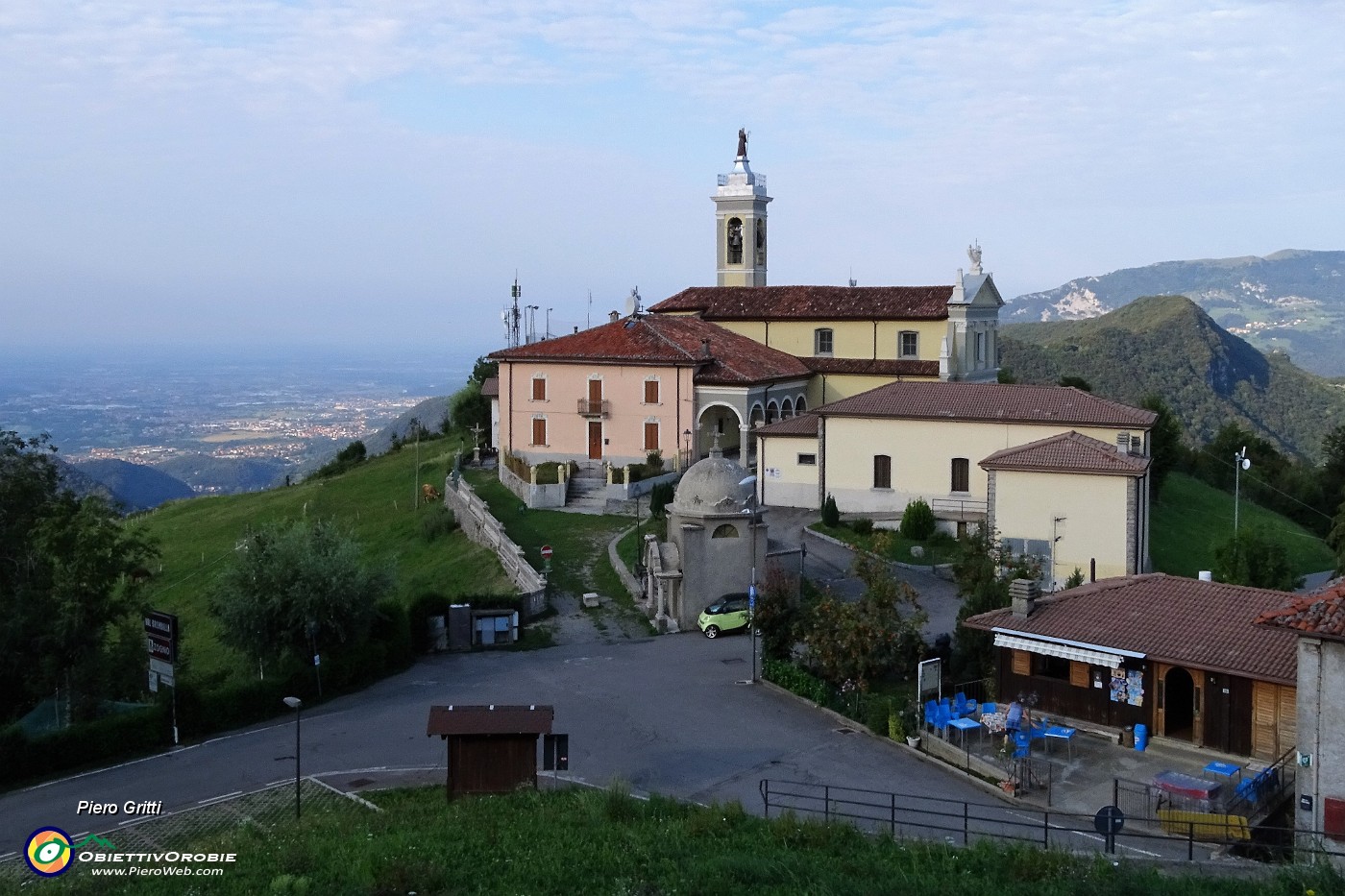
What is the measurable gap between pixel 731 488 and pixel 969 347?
2306 cm

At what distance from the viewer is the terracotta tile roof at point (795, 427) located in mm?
41031

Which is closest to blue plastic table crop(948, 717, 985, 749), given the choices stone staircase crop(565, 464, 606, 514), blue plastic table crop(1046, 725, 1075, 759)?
blue plastic table crop(1046, 725, 1075, 759)

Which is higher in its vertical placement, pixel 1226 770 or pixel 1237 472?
pixel 1237 472

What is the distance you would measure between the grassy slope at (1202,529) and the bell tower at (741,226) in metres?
21.2

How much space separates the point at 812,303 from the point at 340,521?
822 inches

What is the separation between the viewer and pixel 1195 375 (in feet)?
359

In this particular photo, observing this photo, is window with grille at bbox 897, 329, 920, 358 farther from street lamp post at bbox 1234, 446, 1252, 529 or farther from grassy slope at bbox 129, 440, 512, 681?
grassy slope at bbox 129, 440, 512, 681

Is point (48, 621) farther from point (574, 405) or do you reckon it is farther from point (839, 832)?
point (574, 405)

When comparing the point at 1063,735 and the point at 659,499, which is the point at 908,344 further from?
the point at 1063,735

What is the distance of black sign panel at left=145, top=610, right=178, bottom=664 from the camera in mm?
23281

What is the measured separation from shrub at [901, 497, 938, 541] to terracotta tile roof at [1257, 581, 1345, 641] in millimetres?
18845

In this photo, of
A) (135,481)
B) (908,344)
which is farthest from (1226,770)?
(135,481)

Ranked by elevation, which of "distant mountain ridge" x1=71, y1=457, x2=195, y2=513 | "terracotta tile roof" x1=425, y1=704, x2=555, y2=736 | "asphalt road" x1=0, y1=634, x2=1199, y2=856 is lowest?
"distant mountain ridge" x1=71, y1=457, x2=195, y2=513

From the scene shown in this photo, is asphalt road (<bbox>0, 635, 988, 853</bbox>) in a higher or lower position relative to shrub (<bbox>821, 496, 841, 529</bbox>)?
lower
